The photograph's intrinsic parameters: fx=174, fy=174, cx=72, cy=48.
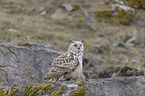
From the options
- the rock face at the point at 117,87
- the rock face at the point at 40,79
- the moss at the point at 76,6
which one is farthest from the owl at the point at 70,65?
the moss at the point at 76,6

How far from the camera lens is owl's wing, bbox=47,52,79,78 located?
3953 mm

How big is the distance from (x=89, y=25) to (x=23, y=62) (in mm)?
11315

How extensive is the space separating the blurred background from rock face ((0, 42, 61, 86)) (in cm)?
338

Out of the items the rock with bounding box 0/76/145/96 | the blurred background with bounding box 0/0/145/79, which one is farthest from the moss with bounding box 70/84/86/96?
the blurred background with bounding box 0/0/145/79

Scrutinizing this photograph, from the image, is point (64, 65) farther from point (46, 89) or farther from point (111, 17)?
point (111, 17)

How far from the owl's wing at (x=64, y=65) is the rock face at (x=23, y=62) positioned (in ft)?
4.68

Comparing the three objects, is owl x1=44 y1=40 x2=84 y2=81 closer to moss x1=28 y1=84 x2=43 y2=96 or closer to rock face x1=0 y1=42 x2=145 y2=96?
rock face x1=0 y1=42 x2=145 y2=96

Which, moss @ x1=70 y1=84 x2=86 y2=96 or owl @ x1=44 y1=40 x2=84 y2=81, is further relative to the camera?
owl @ x1=44 y1=40 x2=84 y2=81

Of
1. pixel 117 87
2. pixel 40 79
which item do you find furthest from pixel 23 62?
pixel 117 87

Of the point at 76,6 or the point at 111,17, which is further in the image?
the point at 76,6

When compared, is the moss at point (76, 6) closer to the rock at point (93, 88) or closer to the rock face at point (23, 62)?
the rock face at point (23, 62)

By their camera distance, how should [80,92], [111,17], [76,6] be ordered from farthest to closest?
1. [76,6]
2. [111,17]
3. [80,92]

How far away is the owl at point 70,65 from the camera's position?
13.0 feet

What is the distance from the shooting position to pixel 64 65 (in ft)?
13.1
